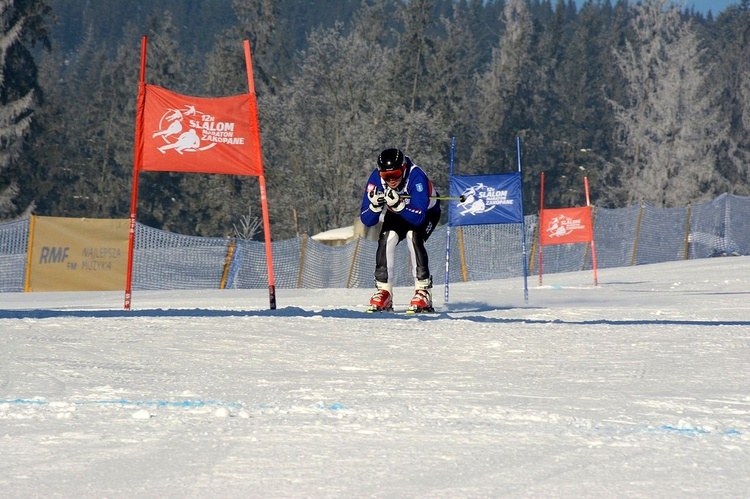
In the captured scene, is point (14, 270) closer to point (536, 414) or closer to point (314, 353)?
point (314, 353)

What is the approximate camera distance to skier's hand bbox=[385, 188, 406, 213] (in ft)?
33.8

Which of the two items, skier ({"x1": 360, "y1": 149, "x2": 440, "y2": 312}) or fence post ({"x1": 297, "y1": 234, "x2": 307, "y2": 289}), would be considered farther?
fence post ({"x1": 297, "y1": 234, "x2": 307, "y2": 289})

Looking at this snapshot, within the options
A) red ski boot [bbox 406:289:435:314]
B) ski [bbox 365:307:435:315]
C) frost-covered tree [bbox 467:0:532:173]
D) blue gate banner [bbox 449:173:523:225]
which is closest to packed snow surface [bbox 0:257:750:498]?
ski [bbox 365:307:435:315]

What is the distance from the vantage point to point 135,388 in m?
5.15

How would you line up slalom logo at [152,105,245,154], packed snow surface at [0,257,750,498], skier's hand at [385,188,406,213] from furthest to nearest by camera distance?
slalom logo at [152,105,245,154] → skier's hand at [385,188,406,213] → packed snow surface at [0,257,750,498]

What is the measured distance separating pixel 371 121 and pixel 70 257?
121ft

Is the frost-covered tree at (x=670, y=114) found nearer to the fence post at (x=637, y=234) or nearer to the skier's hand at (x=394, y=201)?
the fence post at (x=637, y=234)

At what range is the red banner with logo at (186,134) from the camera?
1090cm

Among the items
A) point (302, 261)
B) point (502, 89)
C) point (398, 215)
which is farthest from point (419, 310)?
point (502, 89)

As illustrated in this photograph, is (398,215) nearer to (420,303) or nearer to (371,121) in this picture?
(420,303)

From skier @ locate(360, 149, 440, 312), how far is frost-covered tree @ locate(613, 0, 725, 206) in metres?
47.8

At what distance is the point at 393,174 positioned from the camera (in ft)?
34.0

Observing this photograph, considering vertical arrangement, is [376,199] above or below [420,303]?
above

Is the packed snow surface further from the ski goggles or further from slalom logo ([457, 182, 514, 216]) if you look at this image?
slalom logo ([457, 182, 514, 216])
